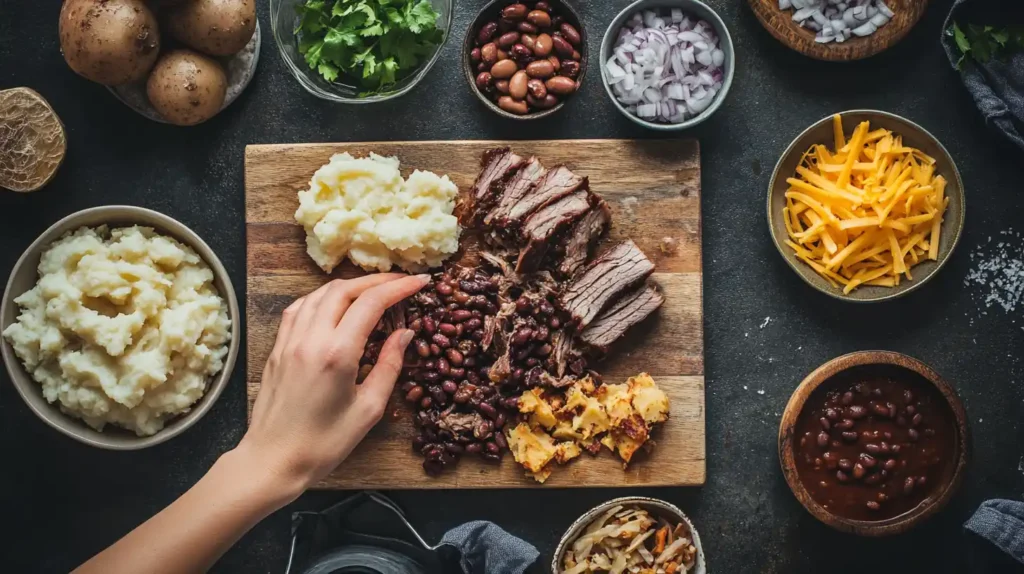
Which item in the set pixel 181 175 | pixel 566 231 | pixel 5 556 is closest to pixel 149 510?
pixel 5 556

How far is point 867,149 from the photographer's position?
4027mm

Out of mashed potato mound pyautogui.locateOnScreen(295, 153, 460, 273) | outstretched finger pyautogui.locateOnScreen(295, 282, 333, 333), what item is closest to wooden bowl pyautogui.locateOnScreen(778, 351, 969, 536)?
mashed potato mound pyautogui.locateOnScreen(295, 153, 460, 273)

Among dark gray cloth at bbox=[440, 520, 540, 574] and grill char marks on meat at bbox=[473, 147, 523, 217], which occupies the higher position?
grill char marks on meat at bbox=[473, 147, 523, 217]

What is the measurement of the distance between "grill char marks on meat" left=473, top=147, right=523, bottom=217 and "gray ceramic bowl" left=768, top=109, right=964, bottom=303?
1236mm

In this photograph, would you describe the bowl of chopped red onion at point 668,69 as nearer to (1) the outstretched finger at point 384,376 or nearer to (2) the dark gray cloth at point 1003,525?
(1) the outstretched finger at point 384,376

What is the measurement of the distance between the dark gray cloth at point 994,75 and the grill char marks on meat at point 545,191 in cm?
194

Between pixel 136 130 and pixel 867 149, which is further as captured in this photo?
pixel 136 130

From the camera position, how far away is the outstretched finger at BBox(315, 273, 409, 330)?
140 inches

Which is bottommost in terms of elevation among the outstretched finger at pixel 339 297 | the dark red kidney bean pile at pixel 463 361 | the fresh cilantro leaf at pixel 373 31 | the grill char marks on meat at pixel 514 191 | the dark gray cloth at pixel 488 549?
the dark gray cloth at pixel 488 549

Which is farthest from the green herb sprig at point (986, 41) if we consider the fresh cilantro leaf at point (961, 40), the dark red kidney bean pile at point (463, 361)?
the dark red kidney bean pile at point (463, 361)

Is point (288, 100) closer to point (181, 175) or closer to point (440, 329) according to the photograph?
point (181, 175)

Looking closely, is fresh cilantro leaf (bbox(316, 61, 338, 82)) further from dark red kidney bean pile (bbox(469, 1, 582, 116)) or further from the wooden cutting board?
dark red kidney bean pile (bbox(469, 1, 582, 116))

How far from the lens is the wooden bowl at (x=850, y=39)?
408cm

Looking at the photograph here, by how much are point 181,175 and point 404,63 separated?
1.29 m
